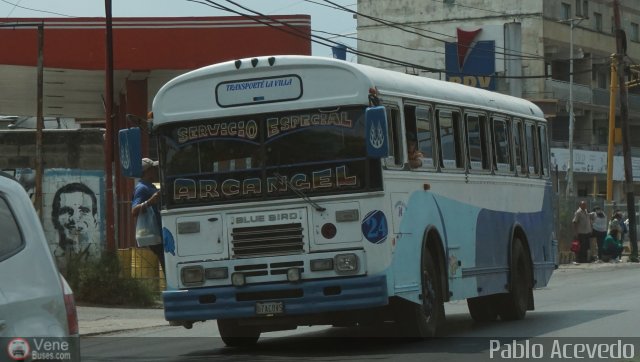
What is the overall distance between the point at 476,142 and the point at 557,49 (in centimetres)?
5363

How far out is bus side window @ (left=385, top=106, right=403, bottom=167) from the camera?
13.3 metres

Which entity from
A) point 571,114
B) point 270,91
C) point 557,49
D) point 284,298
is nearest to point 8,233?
point 284,298

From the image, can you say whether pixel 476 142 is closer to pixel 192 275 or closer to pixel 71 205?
pixel 192 275

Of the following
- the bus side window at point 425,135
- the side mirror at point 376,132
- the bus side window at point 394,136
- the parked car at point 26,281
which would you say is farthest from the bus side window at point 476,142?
the parked car at point 26,281

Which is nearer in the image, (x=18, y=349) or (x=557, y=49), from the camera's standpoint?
(x=18, y=349)

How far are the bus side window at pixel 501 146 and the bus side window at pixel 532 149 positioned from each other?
0.99 m

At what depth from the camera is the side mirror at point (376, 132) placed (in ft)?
40.7

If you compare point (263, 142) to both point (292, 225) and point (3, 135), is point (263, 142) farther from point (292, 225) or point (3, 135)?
point (3, 135)

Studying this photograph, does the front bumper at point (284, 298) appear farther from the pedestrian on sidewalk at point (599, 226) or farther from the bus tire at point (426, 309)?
the pedestrian on sidewalk at point (599, 226)

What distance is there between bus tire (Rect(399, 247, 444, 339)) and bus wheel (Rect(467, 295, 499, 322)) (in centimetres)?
272

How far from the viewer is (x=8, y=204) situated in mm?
7031

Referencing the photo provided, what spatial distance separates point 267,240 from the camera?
1298 centimetres

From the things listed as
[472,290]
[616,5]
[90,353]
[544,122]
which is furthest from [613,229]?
[90,353]

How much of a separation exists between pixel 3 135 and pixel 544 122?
10172 millimetres
